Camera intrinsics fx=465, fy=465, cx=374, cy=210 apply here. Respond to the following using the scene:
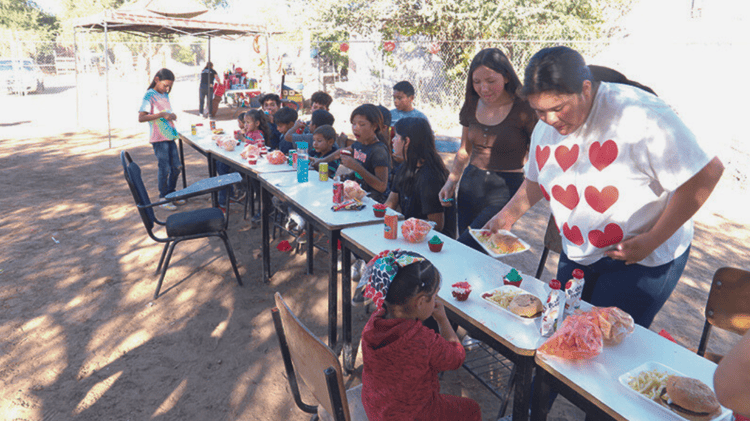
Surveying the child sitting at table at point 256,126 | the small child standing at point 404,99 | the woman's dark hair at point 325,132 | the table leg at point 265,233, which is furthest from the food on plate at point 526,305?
the child sitting at table at point 256,126

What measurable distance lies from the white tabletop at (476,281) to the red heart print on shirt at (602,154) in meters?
0.68

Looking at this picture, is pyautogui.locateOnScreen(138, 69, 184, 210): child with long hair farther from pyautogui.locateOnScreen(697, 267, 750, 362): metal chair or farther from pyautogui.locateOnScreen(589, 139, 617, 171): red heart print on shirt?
pyautogui.locateOnScreen(697, 267, 750, 362): metal chair

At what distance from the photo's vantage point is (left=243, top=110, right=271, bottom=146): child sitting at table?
6.38 meters

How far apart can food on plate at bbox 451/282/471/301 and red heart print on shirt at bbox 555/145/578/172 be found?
0.71 m

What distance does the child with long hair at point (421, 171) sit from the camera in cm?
348

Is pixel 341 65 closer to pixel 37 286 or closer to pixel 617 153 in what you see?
pixel 37 286

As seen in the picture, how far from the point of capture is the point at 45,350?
343 centimetres

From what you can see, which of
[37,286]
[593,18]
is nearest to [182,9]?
[37,286]

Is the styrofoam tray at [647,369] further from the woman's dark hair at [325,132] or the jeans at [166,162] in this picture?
the jeans at [166,162]

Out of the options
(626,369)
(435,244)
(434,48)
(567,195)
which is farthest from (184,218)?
(434,48)

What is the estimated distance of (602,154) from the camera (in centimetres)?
198

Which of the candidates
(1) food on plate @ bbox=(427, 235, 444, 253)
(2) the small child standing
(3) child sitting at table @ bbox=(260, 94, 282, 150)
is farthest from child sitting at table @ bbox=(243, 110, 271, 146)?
(1) food on plate @ bbox=(427, 235, 444, 253)

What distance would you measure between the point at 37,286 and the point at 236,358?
7.78ft

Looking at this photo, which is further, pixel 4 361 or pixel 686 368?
pixel 4 361
